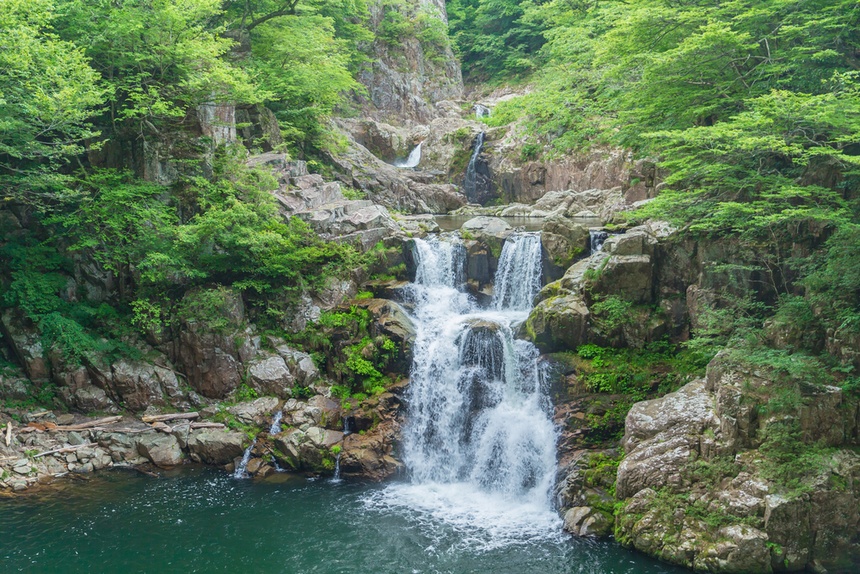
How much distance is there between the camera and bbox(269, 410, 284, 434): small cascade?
16109mm

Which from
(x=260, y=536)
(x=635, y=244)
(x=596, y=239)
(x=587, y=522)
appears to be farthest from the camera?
(x=596, y=239)

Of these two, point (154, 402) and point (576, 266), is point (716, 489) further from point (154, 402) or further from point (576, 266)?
point (154, 402)

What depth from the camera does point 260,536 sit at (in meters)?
12.4

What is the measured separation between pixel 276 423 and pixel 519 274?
8.61 m

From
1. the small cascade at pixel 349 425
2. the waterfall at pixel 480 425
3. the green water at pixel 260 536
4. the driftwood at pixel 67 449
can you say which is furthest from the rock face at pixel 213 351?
the waterfall at pixel 480 425

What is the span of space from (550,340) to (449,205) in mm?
15214

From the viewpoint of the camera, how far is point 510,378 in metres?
15.6

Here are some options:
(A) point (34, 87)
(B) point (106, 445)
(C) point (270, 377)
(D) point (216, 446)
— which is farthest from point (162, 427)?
(A) point (34, 87)

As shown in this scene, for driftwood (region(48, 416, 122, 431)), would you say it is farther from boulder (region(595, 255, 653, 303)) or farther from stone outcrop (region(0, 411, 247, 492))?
boulder (region(595, 255, 653, 303))

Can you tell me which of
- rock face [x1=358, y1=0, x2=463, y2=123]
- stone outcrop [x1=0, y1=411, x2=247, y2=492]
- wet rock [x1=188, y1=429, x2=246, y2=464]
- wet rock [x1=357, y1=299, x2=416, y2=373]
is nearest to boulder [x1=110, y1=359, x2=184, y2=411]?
stone outcrop [x1=0, y1=411, x2=247, y2=492]

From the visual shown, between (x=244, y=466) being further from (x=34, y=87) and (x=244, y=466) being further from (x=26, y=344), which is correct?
(x=34, y=87)

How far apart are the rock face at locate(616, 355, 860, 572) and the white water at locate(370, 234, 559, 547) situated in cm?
223

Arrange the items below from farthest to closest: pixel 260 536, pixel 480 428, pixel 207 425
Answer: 1. pixel 207 425
2. pixel 480 428
3. pixel 260 536

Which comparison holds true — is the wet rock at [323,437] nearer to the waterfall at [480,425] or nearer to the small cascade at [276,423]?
the small cascade at [276,423]
